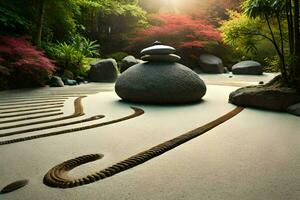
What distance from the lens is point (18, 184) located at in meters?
1.58

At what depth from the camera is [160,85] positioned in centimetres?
431

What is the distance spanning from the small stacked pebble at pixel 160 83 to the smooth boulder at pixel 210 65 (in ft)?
27.3

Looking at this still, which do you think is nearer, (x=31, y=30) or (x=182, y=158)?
(x=182, y=158)

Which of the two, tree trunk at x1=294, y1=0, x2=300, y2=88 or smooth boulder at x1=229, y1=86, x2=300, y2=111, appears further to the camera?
tree trunk at x1=294, y1=0, x2=300, y2=88

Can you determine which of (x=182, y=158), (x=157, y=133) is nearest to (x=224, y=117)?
(x=157, y=133)

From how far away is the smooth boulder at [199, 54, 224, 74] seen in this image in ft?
41.7

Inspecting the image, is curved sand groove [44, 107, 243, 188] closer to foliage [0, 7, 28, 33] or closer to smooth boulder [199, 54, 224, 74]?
foliage [0, 7, 28, 33]

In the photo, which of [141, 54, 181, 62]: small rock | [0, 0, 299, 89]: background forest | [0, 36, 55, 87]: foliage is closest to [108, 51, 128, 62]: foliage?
[0, 0, 299, 89]: background forest

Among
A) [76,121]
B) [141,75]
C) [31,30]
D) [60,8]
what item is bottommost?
[76,121]

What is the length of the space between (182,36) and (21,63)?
8.90m

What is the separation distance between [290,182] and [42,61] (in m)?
6.22

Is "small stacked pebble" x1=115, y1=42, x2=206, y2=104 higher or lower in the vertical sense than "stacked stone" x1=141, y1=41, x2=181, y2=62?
lower

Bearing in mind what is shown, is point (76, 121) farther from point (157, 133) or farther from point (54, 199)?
point (54, 199)

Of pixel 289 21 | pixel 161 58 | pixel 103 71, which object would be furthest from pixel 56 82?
pixel 289 21
